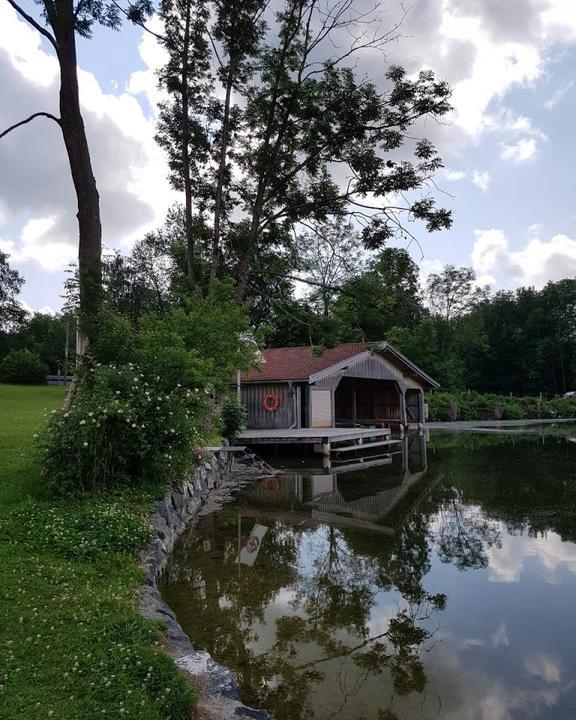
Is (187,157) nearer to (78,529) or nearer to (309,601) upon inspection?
(78,529)

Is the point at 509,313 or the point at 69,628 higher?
the point at 509,313

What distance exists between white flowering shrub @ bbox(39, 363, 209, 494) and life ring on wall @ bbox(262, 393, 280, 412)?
1280cm

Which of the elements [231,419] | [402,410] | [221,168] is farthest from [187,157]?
Answer: [402,410]

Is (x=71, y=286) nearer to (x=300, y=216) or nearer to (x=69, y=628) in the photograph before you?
(x=69, y=628)

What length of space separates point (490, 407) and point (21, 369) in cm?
3451

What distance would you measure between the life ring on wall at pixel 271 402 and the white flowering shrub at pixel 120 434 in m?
12.8

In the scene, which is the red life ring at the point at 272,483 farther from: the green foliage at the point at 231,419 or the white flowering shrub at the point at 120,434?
the white flowering shrub at the point at 120,434

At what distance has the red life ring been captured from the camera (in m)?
12.5

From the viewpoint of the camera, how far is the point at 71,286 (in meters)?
9.12

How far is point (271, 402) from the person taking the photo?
69.8 feet

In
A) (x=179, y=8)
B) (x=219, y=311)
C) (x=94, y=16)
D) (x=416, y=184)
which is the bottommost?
(x=219, y=311)

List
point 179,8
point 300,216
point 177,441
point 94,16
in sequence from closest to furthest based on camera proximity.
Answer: point 177,441
point 94,16
point 179,8
point 300,216

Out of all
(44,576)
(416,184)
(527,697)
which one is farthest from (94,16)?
(527,697)

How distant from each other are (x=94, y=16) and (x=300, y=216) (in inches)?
273
